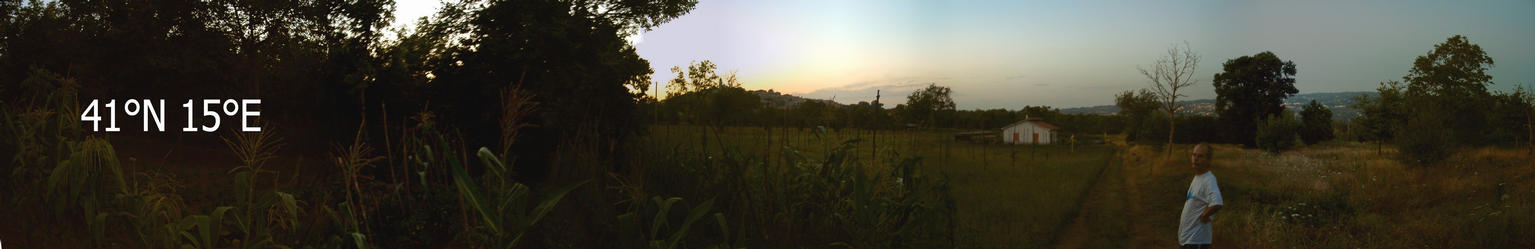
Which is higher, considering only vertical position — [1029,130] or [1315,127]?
[1315,127]

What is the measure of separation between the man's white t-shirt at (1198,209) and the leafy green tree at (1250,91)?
43168 mm

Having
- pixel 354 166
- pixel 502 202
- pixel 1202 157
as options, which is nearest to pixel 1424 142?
pixel 1202 157

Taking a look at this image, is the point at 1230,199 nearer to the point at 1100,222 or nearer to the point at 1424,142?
the point at 1100,222

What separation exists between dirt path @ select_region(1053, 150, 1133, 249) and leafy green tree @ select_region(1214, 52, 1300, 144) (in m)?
32.0

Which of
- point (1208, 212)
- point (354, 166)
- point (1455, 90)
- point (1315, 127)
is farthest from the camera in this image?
point (1315, 127)

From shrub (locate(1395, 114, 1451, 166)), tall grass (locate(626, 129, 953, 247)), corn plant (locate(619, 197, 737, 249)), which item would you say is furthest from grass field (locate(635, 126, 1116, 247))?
shrub (locate(1395, 114, 1451, 166))

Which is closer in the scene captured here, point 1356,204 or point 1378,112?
point 1356,204

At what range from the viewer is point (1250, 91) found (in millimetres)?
43031

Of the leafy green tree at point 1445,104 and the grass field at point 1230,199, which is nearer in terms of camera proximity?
the grass field at point 1230,199

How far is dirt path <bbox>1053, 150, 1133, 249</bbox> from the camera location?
9.19 metres

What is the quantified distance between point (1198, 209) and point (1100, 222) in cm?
601

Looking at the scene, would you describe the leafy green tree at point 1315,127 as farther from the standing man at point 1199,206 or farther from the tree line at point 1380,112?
the standing man at point 1199,206

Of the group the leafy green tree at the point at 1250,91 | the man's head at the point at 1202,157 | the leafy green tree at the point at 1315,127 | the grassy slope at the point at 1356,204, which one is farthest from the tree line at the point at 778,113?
the leafy green tree at the point at 1250,91

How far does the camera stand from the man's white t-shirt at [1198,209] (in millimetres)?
5125
